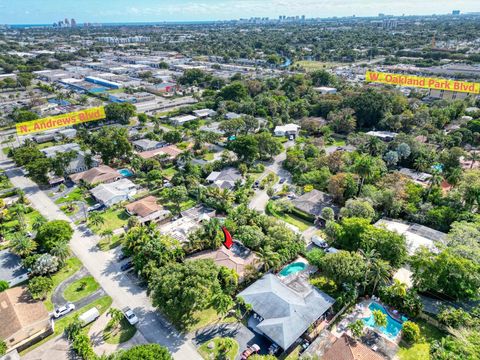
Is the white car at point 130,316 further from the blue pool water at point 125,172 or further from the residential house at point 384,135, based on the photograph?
the residential house at point 384,135

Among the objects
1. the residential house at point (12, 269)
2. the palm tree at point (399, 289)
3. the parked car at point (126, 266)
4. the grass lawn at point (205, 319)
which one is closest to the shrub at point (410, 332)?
the palm tree at point (399, 289)

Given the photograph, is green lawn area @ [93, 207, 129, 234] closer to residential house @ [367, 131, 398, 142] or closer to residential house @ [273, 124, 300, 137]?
residential house @ [273, 124, 300, 137]

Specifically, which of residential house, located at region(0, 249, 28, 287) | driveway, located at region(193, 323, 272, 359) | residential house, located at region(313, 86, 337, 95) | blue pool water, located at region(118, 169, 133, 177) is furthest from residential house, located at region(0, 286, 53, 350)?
residential house, located at region(313, 86, 337, 95)

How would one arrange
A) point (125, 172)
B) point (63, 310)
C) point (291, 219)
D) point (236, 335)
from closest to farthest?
point (236, 335), point (63, 310), point (291, 219), point (125, 172)

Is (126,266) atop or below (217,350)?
atop

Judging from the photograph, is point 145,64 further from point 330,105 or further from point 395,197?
point 395,197

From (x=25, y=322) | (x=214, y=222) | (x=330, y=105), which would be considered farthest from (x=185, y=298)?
(x=330, y=105)

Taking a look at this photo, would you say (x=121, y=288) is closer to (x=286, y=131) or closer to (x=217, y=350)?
(x=217, y=350)

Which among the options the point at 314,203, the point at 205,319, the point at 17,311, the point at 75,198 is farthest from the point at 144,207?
the point at 314,203
